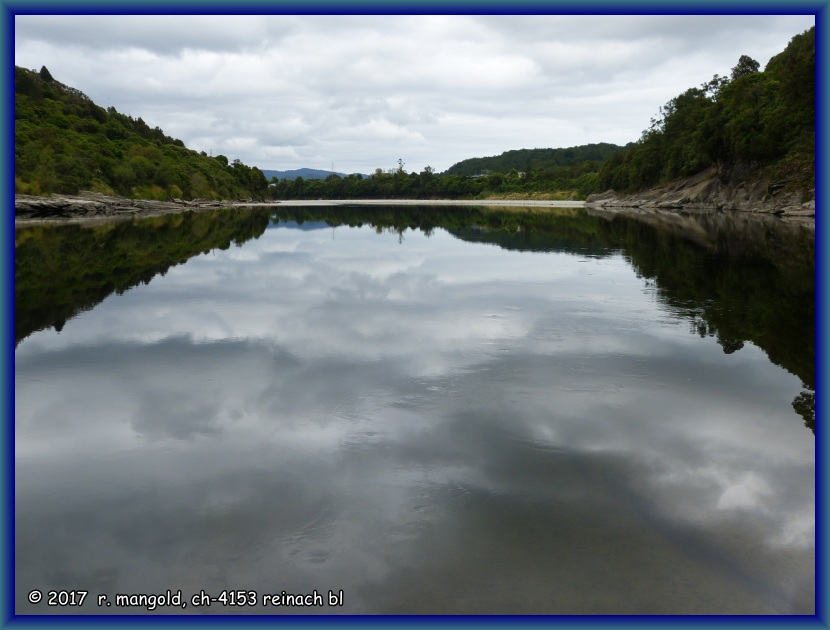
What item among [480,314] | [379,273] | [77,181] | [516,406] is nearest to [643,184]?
[77,181]

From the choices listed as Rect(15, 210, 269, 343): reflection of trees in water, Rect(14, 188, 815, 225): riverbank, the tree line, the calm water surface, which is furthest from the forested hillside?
the calm water surface

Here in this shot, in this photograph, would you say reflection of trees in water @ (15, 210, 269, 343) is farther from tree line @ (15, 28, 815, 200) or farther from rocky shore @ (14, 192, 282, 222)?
tree line @ (15, 28, 815, 200)

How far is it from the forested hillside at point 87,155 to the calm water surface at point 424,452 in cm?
7038

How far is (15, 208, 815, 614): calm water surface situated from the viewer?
19.2 ft

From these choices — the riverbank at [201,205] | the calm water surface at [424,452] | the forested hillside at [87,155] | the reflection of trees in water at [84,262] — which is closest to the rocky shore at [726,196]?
the riverbank at [201,205]

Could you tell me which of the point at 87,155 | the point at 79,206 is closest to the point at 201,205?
the point at 87,155

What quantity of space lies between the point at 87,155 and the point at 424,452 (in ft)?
333

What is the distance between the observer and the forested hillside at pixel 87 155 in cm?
7956

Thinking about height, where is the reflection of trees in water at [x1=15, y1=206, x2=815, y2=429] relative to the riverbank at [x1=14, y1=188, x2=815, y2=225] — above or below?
below

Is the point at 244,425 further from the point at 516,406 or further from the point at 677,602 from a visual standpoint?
the point at 677,602

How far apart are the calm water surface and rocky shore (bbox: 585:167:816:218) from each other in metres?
54.1

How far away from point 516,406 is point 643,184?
122392mm

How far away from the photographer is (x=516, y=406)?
10375 mm

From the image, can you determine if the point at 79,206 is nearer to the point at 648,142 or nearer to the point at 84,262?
the point at 84,262
